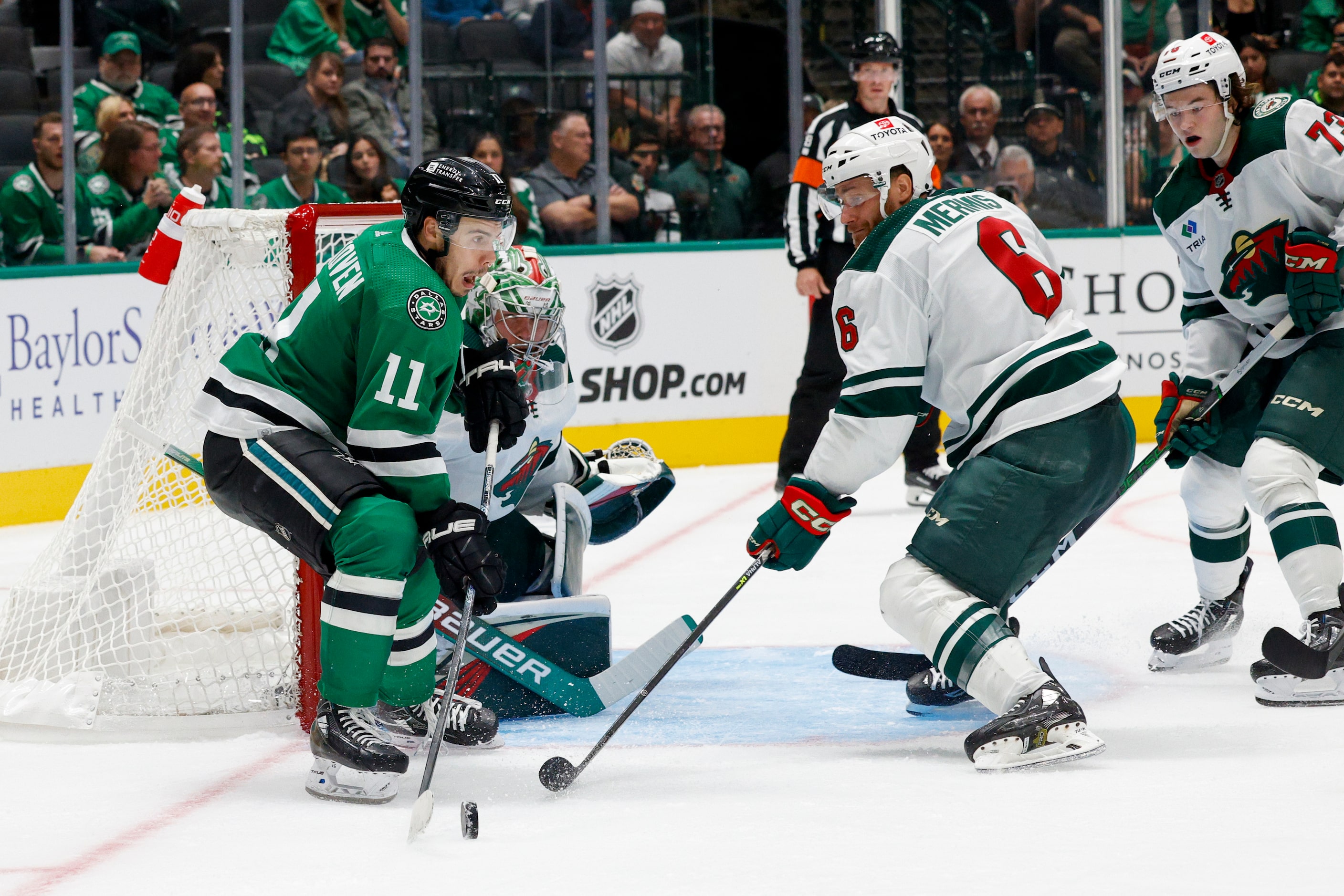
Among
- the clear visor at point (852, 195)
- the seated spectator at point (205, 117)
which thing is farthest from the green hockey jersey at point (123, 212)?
the clear visor at point (852, 195)

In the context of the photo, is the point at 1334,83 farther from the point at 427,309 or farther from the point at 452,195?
the point at 427,309

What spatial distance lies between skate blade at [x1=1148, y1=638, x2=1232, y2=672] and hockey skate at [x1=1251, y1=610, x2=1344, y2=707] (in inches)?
12.5

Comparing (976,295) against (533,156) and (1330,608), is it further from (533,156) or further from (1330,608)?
(533,156)

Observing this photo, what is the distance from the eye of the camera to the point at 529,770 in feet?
8.29

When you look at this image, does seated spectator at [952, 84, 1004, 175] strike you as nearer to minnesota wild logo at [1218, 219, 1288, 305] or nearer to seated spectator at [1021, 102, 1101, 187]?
→ seated spectator at [1021, 102, 1101, 187]

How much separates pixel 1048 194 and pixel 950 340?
15.5ft

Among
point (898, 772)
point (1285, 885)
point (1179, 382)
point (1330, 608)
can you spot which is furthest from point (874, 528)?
point (1285, 885)

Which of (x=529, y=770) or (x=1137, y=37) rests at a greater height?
(x=1137, y=37)

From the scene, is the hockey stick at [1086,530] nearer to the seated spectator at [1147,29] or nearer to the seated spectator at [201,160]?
the seated spectator at [201,160]

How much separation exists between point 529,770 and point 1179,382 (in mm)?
1479

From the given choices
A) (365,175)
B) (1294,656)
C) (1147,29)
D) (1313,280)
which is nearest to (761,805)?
(1294,656)

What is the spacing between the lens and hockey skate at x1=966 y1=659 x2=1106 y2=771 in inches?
95.5

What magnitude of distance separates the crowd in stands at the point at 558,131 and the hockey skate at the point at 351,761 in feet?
11.0

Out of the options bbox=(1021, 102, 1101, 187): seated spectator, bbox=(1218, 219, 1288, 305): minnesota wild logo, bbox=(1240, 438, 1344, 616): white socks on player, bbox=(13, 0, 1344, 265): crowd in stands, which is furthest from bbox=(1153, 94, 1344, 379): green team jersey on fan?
bbox=(1021, 102, 1101, 187): seated spectator
